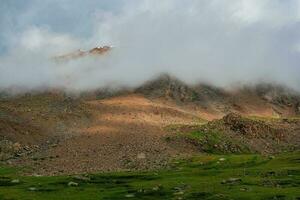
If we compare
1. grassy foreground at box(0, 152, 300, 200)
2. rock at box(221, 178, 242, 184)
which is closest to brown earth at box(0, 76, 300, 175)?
grassy foreground at box(0, 152, 300, 200)

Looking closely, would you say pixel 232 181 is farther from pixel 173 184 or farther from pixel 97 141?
pixel 97 141

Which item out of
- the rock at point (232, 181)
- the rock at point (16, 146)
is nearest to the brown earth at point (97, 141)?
the rock at point (16, 146)

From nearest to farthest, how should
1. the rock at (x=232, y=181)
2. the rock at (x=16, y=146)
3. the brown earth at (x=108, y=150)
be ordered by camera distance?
the rock at (x=232, y=181), the brown earth at (x=108, y=150), the rock at (x=16, y=146)

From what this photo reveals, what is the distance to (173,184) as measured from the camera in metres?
105

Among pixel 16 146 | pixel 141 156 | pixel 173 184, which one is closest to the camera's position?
pixel 173 184

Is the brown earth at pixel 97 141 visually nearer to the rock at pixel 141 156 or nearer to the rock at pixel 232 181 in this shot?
the rock at pixel 141 156

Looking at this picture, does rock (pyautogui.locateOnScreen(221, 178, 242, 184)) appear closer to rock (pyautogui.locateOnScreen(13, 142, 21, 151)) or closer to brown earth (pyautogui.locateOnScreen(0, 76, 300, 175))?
brown earth (pyautogui.locateOnScreen(0, 76, 300, 175))

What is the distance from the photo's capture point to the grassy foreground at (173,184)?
297ft

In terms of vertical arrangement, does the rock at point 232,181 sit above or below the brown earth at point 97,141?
below

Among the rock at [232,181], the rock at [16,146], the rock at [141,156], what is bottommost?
the rock at [232,181]

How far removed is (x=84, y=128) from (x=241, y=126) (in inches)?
1954

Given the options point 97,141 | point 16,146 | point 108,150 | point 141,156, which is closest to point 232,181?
point 141,156

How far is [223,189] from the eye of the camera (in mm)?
93562

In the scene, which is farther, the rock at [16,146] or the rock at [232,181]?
the rock at [16,146]
